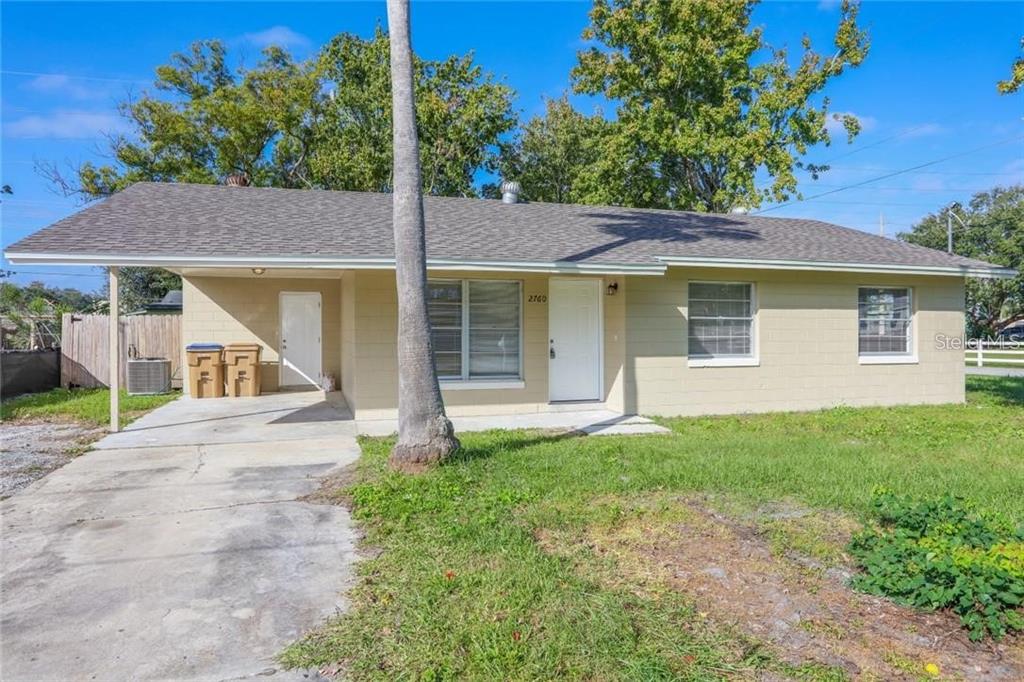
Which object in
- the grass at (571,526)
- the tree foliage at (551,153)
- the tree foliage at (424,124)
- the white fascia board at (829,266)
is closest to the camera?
the grass at (571,526)

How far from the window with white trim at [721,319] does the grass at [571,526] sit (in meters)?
1.85

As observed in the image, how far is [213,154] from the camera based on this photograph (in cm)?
2205

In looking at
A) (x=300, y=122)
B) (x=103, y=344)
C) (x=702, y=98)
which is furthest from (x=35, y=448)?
(x=702, y=98)

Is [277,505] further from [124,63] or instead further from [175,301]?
[124,63]

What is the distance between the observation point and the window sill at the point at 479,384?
945cm

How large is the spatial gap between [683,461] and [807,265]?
18.8ft

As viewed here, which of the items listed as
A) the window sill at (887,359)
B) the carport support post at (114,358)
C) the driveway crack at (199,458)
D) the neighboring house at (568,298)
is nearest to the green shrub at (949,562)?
the neighboring house at (568,298)

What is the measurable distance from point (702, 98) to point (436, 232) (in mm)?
16779

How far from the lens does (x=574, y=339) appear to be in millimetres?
10266

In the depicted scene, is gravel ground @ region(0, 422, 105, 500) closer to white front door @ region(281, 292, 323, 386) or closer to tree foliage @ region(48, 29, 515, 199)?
white front door @ region(281, 292, 323, 386)

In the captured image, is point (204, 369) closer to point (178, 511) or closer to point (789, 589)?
point (178, 511)

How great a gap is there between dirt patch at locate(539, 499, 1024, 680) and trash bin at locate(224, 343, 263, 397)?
9.52m

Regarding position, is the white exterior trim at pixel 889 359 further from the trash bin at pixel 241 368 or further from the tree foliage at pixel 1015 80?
the trash bin at pixel 241 368

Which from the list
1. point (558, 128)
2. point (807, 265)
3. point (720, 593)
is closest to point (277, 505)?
point (720, 593)
